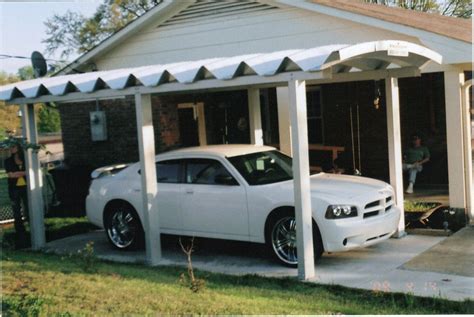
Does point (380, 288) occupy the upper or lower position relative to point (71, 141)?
lower

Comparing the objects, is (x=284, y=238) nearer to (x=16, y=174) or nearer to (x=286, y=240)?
(x=286, y=240)

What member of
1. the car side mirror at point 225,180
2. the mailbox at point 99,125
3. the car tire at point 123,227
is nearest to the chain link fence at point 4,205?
the mailbox at point 99,125

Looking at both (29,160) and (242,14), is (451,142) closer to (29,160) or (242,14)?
(242,14)

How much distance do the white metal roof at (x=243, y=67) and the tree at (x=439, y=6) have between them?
2897 cm

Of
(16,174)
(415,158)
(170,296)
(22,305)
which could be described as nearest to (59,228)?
(16,174)

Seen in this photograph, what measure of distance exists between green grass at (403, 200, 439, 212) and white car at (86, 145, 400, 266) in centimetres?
237

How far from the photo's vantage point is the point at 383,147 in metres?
16.0

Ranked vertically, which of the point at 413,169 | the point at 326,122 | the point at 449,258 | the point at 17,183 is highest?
the point at 326,122

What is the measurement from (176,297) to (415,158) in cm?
899

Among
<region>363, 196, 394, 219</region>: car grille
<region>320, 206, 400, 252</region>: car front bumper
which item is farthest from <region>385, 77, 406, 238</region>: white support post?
<region>320, 206, 400, 252</region>: car front bumper

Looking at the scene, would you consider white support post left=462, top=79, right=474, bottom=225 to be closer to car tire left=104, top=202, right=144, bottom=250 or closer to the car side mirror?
the car side mirror

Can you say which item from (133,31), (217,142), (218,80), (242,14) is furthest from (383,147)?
(218,80)

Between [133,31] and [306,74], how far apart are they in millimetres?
8109

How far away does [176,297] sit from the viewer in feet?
21.3
